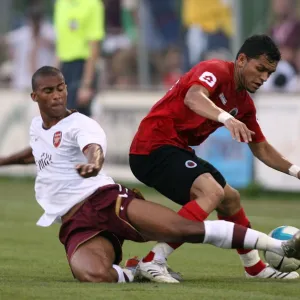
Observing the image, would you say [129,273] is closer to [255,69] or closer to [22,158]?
[22,158]

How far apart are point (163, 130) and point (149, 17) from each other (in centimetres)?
1048

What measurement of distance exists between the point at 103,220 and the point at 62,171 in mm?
504

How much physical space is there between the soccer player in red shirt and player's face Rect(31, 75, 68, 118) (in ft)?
2.19

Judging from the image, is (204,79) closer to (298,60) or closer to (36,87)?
(36,87)

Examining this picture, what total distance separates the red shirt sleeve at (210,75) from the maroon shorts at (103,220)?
953 millimetres

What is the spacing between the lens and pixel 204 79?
7930 millimetres

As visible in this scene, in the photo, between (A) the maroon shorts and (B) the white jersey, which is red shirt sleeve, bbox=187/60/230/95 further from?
(A) the maroon shorts

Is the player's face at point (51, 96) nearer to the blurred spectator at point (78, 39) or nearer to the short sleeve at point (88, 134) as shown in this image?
the short sleeve at point (88, 134)

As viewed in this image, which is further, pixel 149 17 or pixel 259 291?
pixel 149 17

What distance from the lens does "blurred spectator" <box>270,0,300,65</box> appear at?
54.6ft

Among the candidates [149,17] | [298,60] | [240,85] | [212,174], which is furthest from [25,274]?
[149,17]

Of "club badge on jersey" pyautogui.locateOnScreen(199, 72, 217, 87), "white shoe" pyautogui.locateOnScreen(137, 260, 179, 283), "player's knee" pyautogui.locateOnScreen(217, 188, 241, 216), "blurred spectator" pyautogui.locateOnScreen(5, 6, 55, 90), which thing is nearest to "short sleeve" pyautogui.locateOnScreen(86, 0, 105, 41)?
"blurred spectator" pyautogui.locateOnScreen(5, 6, 55, 90)

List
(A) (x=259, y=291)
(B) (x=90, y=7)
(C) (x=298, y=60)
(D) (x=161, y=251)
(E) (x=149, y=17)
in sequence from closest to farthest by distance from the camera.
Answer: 1. (A) (x=259, y=291)
2. (D) (x=161, y=251)
3. (B) (x=90, y=7)
4. (C) (x=298, y=60)
5. (E) (x=149, y=17)

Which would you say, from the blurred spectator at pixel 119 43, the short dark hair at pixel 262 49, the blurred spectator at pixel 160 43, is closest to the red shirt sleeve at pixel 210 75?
the short dark hair at pixel 262 49
